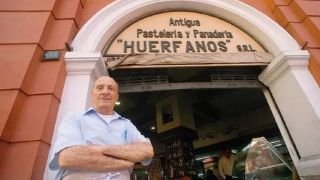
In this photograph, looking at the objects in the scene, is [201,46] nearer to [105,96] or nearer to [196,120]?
[105,96]

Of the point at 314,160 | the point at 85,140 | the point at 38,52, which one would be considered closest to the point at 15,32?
the point at 38,52

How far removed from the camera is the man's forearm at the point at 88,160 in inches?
57.1

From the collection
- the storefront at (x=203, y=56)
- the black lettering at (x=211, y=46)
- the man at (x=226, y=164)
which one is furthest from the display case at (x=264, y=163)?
the man at (x=226, y=164)

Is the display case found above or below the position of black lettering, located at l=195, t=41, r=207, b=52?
below

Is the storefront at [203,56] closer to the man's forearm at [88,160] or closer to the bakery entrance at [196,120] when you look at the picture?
the man's forearm at [88,160]

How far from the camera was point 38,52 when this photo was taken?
10.1ft

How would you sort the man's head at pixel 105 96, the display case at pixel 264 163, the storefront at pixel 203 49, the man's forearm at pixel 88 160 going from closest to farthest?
the man's forearm at pixel 88 160
the man's head at pixel 105 96
the display case at pixel 264 163
the storefront at pixel 203 49

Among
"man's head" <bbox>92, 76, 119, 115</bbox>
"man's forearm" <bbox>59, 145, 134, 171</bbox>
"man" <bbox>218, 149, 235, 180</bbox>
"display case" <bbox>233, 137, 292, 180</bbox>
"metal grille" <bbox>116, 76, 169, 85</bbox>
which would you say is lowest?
"man's forearm" <bbox>59, 145, 134, 171</bbox>

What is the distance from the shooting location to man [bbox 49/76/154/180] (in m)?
1.47

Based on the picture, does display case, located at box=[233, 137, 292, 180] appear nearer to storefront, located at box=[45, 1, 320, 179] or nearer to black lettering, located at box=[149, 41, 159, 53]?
storefront, located at box=[45, 1, 320, 179]

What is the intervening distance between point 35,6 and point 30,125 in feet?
5.82

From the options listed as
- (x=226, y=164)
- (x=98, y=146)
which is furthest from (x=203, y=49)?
(x=226, y=164)

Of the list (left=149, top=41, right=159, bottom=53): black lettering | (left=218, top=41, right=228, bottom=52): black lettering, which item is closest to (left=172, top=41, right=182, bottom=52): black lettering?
(left=149, top=41, right=159, bottom=53): black lettering

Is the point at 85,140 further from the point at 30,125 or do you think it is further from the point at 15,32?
the point at 15,32
